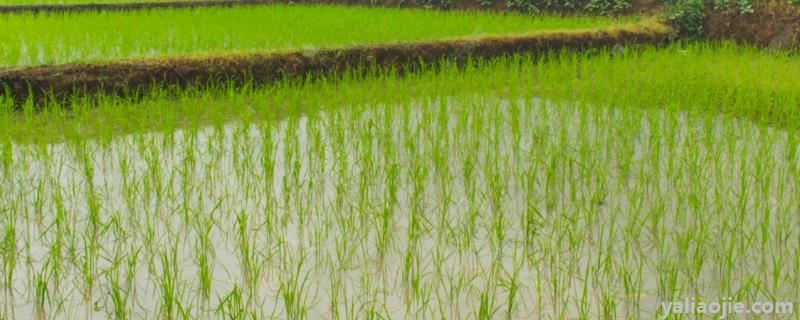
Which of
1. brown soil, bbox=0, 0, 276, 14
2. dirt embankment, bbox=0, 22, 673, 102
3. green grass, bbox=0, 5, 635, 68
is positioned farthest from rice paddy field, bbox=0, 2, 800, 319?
brown soil, bbox=0, 0, 276, 14

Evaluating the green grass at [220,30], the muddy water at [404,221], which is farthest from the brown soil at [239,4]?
the muddy water at [404,221]

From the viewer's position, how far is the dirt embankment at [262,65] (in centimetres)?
430

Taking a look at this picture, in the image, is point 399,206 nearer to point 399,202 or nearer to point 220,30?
point 399,202

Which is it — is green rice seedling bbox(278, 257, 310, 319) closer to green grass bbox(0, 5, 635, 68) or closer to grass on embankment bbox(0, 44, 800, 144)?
grass on embankment bbox(0, 44, 800, 144)

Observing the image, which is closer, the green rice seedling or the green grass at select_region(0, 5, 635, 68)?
the green rice seedling

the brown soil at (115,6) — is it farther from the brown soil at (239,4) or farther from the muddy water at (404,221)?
the muddy water at (404,221)

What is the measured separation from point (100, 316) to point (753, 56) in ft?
19.3

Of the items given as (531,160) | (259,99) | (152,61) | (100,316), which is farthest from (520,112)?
(100,316)

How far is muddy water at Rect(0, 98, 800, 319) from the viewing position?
6.97 ft

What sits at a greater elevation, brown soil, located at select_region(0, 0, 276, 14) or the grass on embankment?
brown soil, located at select_region(0, 0, 276, 14)

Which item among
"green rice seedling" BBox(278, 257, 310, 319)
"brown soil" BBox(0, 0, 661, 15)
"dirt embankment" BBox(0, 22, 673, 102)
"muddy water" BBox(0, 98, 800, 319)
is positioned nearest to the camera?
"green rice seedling" BBox(278, 257, 310, 319)

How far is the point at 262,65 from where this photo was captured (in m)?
5.05

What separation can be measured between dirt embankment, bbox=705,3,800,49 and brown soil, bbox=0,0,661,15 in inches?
44.2

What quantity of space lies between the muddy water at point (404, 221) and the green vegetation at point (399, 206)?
0.01 m
